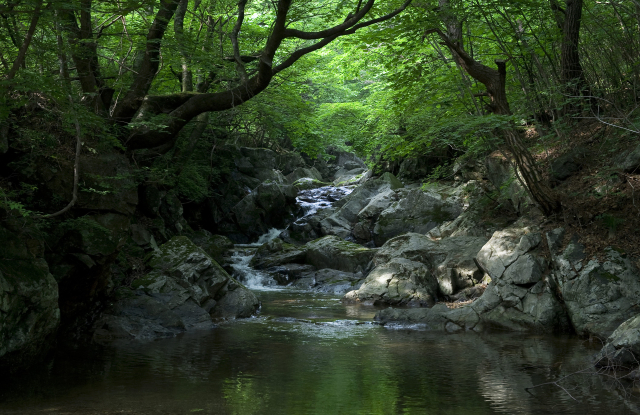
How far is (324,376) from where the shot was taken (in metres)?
5.82

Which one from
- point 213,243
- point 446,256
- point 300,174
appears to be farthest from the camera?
point 300,174

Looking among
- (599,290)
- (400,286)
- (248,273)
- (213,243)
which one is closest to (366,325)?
(400,286)

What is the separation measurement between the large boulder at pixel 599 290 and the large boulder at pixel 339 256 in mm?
7612

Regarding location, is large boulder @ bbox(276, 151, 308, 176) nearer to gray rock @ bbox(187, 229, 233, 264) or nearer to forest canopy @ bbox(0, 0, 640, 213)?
gray rock @ bbox(187, 229, 233, 264)

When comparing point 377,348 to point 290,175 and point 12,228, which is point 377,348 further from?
point 290,175

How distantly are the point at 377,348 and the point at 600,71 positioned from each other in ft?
22.6

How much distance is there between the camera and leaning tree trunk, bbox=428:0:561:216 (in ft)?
29.8

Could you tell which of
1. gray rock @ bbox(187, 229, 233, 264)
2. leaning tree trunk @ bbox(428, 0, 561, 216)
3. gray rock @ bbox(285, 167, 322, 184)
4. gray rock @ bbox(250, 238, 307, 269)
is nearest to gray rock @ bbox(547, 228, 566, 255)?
leaning tree trunk @ bbox(428, 0, 561, 216)

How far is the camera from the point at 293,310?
35.4ft

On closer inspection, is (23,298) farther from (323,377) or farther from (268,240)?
(268,240)

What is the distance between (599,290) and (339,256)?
8.99 meters

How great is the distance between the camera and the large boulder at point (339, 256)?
50.6ft

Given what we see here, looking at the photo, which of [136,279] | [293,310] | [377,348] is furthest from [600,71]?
[136,279]

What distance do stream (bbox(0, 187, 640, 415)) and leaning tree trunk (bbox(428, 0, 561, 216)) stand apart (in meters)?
2.72
